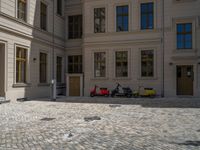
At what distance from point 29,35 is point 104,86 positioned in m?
7.78

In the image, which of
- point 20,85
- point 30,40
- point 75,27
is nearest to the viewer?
point 20,85

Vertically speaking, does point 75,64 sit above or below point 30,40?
below

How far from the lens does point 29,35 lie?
58.2ft

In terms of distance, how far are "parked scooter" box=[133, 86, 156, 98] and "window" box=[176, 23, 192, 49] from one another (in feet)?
14.2

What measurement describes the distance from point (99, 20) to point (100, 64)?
4190mm

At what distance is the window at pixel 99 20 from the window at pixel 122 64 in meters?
2.91

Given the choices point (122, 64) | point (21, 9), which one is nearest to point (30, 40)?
point (21, 9)

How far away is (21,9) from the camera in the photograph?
56.8ft

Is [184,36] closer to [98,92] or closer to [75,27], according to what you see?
[98,92]

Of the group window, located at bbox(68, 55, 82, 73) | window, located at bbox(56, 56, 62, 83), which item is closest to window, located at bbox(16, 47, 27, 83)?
window, located at bbox(56, 56, 62, 83)

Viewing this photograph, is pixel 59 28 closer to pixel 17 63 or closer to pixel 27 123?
pixel 17 63

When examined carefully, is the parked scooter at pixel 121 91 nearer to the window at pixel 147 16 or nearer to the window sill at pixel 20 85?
the window at pixel 147 16

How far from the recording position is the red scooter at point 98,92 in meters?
20.1

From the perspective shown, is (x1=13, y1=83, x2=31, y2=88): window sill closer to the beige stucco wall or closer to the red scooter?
the beige stucco wall
